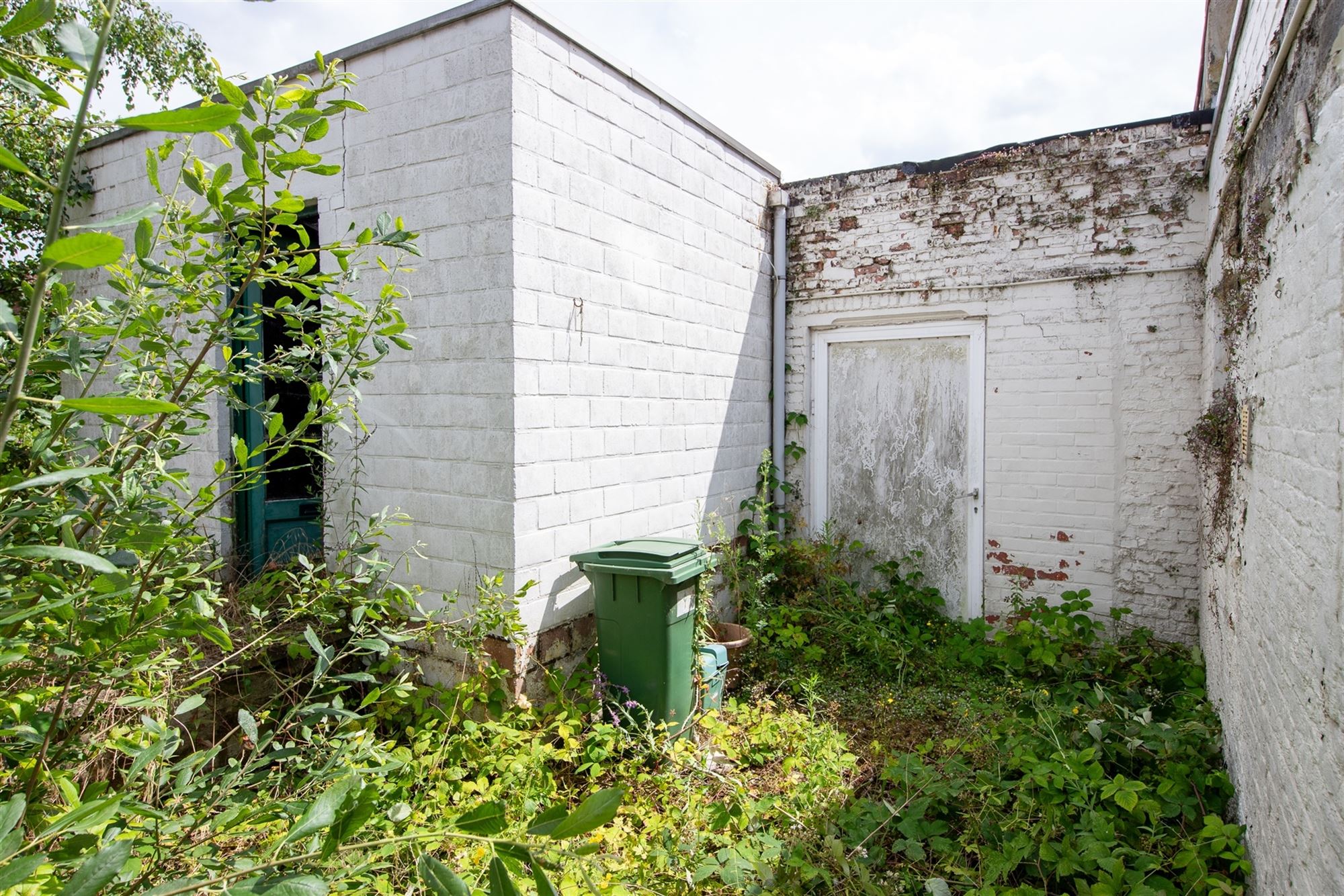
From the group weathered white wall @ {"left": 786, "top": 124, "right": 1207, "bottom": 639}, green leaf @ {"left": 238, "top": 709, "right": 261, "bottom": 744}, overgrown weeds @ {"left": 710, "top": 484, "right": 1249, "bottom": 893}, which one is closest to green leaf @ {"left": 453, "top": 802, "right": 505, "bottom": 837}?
green leaf @ {"left": 238, "top": 709, "right": 261, "bottom": 744}

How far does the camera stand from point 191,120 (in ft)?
2.56

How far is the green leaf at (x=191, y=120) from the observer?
75 cm

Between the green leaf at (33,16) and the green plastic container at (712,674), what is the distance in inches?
154

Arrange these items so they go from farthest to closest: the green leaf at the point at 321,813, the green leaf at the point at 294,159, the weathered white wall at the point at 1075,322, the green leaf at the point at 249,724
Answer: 1. the weathered white wall at the point at 1075,322
2. the green leaf at the point at 249,724
3. the green leaf at the point at 294,159
4. the green leaf at the point at 321,813

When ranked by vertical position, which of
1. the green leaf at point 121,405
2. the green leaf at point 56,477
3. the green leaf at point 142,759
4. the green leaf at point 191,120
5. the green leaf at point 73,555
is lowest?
the green leaf at point 142,759

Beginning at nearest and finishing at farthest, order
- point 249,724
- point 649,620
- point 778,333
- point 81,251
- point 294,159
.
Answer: point 81,251 → point 294,159 → point 249,724 → point 649,620 → point 778,333

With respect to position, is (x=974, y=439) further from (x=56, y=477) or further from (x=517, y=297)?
(x=56, y=477)

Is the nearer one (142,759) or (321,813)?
(321,813)

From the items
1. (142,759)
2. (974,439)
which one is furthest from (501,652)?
(974,439)

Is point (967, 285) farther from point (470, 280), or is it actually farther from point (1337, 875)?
point (1337, 875)

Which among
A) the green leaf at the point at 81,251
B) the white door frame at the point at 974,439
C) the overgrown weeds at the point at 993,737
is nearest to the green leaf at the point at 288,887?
the green leaf at the point at 81,251

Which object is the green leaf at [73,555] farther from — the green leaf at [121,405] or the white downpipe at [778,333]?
the white downpipe at [778,333]

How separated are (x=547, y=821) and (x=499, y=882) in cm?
14

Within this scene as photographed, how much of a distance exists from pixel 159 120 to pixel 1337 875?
8.50ft
